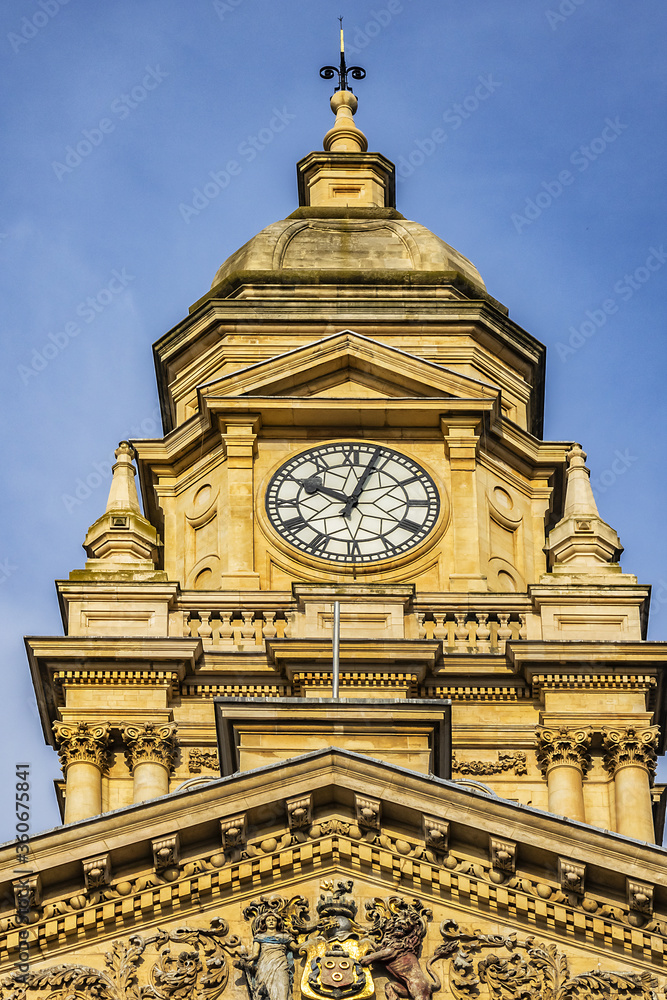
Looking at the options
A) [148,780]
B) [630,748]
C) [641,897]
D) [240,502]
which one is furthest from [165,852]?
[240,502]

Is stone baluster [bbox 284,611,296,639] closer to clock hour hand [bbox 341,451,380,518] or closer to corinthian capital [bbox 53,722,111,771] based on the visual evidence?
corinthian capital [bbox 53,722,111,771]

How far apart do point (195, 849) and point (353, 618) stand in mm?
17298

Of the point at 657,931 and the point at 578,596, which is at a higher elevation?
the point at 578,596

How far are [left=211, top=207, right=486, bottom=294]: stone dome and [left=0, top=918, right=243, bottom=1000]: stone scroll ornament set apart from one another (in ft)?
89.7

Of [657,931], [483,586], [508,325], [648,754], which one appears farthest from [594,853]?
[508,325]

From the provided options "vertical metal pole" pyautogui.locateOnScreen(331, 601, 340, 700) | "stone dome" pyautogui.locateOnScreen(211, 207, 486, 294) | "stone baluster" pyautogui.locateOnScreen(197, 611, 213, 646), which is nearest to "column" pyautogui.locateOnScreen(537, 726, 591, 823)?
"vertical metal pole" pyautogui.locateOnScreen(331, 601, 340, 700)

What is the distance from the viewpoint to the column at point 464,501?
154ft

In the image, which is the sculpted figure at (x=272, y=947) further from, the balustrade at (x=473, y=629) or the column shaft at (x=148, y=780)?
the balustrade at (x=473, y=629)

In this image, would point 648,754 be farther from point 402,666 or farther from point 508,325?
point 508,325

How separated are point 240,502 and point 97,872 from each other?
847 inches

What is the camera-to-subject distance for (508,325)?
52781mm

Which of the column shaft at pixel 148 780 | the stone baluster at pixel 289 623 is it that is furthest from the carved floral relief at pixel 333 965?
the stone baluster at pixel 289 623

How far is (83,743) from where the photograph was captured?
4278cm

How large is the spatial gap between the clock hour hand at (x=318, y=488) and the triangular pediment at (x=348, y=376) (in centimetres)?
175
